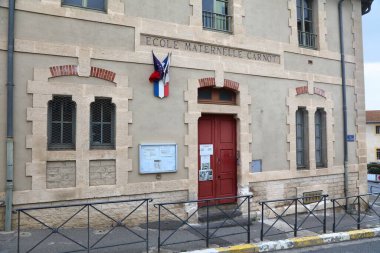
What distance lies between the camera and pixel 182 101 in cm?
790

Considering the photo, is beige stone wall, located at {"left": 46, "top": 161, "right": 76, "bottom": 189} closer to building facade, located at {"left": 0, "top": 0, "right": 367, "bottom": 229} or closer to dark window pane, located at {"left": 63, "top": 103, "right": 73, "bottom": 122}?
building facade, located at {"left": 0, "top": 0, "right": 367, "bottom": 229}

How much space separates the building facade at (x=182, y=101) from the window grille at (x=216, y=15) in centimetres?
3

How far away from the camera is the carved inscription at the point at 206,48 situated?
765 cm

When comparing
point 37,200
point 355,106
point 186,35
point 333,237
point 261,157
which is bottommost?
point 333,237

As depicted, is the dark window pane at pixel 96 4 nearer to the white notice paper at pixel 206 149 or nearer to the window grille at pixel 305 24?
the white notice paper at pixel 206 149

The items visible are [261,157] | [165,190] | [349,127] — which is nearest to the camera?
[165,190]

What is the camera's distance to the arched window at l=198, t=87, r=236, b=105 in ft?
27.6

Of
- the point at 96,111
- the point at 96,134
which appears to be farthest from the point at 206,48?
the point at 96,134

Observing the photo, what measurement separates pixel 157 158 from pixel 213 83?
2371 mm

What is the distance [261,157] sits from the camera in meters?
8.98

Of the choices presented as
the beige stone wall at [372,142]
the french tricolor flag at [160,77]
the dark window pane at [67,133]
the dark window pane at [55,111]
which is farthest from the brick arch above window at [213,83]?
the beige stone wall at [372,142]

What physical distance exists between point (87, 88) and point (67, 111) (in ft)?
2.05

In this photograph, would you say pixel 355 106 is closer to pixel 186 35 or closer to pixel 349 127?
pixel 349 127

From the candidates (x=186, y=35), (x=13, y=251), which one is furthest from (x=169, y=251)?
(x=186, y=35)
